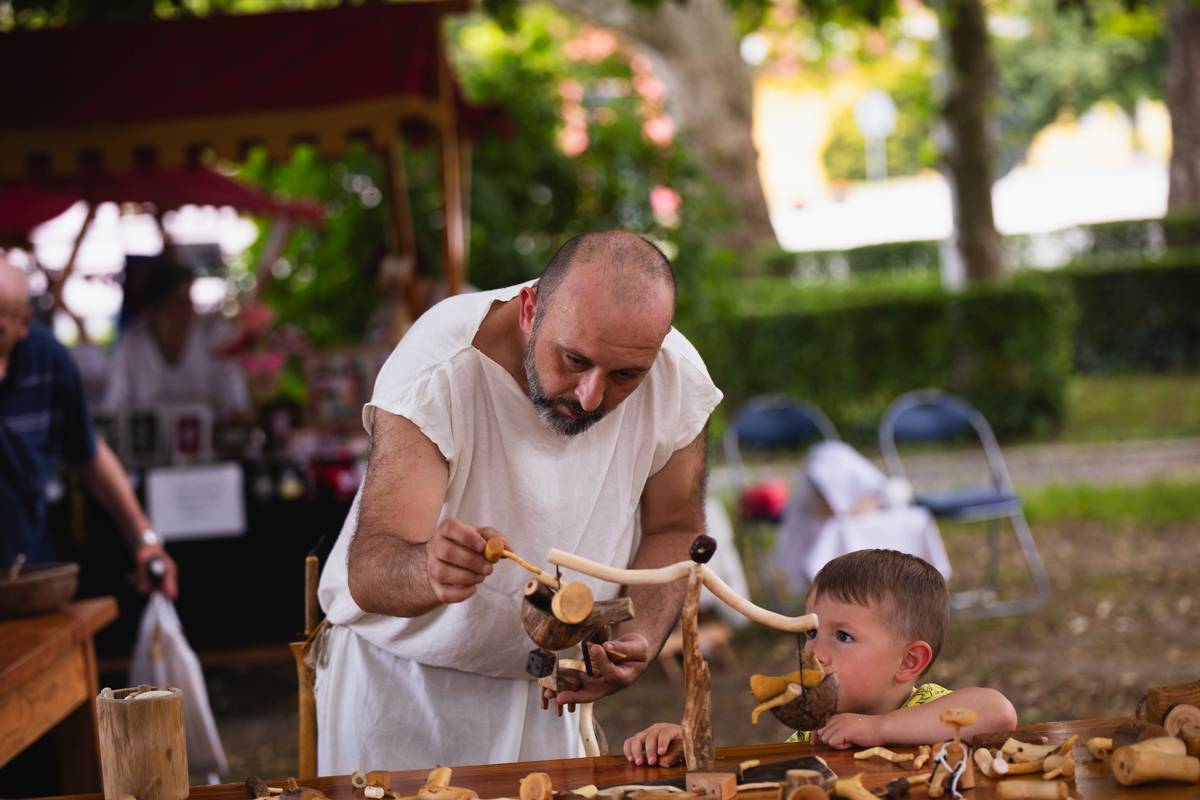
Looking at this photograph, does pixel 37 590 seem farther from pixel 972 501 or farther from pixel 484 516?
pixel 972 501

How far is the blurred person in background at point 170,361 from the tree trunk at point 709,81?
8348 millimetres

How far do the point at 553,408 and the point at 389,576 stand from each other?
0.38 m

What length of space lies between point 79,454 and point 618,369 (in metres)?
2.32

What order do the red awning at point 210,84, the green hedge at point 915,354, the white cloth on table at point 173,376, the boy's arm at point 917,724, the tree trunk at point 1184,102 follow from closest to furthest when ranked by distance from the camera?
the boy's arm at point 917,724
the red awning at point 210,84
the white cloth on table at point 173,376
the green hedge at point 915,354
the tree trunk at point 1184,102

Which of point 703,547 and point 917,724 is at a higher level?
point 703,547

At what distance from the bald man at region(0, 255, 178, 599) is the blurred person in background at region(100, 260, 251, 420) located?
242 cm

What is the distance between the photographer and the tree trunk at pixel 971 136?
1070cm

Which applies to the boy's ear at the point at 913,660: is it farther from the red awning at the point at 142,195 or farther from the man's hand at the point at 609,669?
the red awning at the point at 142,195

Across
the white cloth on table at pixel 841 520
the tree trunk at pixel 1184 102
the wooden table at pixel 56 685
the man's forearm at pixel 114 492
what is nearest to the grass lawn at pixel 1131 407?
the tree trunk at pixel 1184 102

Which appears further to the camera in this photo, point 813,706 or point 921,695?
point 921,695

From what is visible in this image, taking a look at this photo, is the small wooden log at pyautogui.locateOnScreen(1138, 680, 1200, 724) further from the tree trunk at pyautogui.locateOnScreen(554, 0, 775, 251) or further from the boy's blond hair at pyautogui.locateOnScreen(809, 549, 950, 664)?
the tree trunk at pyautogui.locateOnScreen(554, 0, 775, 251)

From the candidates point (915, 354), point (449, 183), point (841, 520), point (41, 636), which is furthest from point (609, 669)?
point (915, 354)

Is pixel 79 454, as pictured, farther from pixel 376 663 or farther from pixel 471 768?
pixel 471 768

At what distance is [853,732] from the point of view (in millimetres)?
2111
